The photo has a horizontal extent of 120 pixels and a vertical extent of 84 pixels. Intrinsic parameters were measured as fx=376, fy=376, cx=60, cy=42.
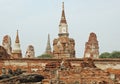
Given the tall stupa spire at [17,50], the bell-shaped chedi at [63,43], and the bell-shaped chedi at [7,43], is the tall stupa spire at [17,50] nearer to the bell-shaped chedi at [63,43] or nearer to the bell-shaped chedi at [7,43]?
the bell-shaped chedi at [7,43]

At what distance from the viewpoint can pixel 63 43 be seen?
56.1m

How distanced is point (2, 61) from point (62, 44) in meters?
17.3

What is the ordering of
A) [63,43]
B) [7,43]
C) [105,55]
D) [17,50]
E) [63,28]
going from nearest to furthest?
1. [63,43]
2. [63,28]
3. [17,50]
4. [7,43]
5. [105,55]

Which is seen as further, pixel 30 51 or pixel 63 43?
pixel 30 51

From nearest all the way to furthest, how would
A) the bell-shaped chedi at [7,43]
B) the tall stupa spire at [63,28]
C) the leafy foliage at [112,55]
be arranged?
the tall stupa spire at [63,28] < the bell-shaped chedi at [7,43] < the leafy foliage at [112,55]

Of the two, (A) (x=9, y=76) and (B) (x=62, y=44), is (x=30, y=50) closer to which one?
(B) (x=62, y=44)

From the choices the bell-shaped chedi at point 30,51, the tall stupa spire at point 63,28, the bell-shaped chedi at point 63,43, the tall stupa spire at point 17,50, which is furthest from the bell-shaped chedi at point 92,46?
the bell-shaped chedi at point 30,51

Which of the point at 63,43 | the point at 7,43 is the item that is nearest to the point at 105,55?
the point at 63,43

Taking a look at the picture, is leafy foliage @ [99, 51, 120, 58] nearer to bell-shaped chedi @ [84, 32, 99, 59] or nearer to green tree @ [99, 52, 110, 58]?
green tree @ [99, 52, 110, 58]

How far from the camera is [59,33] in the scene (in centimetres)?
5691

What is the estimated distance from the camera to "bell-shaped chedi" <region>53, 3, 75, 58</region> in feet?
180

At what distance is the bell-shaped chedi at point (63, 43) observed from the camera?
180 feet

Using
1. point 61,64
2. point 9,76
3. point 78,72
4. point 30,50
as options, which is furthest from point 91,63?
point 30,50

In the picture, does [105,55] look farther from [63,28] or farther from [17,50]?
[17,50]
